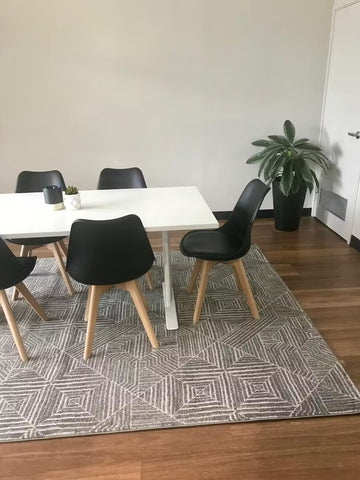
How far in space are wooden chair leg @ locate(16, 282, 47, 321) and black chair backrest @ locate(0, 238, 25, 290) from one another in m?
0.16

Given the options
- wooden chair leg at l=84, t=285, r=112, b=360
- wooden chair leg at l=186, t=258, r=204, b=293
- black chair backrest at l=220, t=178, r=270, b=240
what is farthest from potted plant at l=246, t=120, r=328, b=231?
wooden chair leg at l=84, t=285, r=112, b=360

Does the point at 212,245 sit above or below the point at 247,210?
below

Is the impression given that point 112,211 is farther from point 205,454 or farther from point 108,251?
point 205,454

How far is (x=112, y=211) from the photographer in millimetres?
2234

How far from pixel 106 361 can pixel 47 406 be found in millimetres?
383

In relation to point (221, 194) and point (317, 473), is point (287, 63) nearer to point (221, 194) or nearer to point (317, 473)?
point (221, 194)

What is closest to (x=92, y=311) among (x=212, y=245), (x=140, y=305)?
(x=140, y=305)

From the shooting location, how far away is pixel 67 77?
146 inches

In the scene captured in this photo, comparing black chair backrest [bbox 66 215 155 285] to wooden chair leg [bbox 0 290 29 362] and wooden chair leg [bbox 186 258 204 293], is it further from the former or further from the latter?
wooden chair leg [bbox 186 258 204 293]

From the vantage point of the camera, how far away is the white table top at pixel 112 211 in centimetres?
195

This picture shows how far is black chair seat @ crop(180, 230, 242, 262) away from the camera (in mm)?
2242

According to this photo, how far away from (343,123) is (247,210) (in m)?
1.88

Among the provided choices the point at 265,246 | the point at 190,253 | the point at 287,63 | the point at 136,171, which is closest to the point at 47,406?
the point at 190,253

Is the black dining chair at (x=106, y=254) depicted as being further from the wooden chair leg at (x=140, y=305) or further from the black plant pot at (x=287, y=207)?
the black plant pot at (x=287, y=207)
